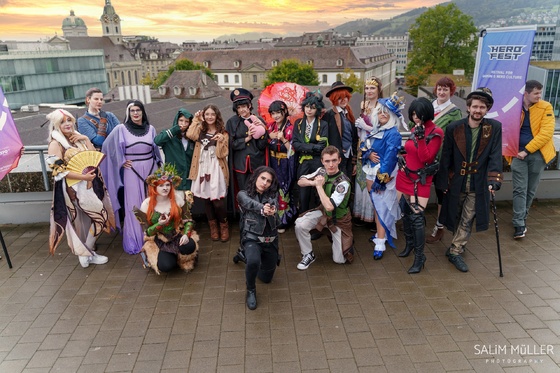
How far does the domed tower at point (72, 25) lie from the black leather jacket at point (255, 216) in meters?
177

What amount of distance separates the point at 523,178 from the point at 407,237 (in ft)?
6.45

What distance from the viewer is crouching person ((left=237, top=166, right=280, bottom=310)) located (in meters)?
4.27

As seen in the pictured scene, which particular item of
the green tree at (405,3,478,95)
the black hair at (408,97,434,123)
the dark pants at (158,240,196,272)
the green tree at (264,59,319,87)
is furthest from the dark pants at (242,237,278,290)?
the green tree at (264,59,319,87)

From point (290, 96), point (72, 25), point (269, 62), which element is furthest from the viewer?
point (72, 25)

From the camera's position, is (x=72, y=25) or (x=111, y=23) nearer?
(x=111, y=23)

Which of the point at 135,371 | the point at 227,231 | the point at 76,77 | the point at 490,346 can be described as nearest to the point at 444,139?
the point at 490,346

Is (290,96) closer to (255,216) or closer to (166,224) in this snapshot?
(255,216)

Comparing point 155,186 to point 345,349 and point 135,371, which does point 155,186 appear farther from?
point 345,349

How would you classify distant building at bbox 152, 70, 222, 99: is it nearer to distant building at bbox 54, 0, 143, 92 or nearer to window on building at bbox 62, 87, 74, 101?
window on building at bbox 62, 87, 74, 101

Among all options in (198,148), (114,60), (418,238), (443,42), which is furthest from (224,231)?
(114,60)

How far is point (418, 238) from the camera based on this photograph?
15.7ft

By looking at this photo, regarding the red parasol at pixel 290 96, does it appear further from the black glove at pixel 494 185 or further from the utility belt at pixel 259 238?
the black glove at pixel 494 185

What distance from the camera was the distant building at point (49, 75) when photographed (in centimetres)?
5669

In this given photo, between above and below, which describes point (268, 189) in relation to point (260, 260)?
above
